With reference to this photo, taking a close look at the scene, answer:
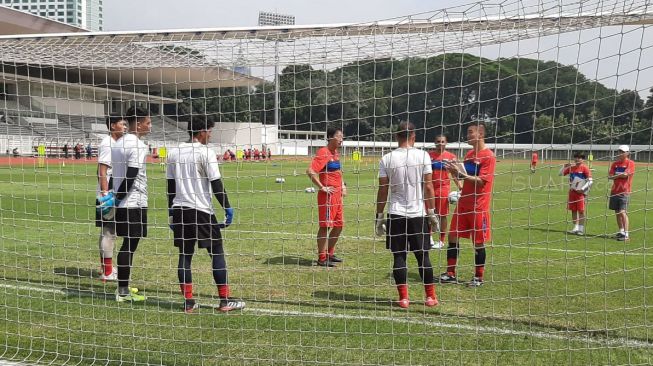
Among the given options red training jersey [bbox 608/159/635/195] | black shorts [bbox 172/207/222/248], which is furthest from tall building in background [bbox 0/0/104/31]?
black shorts [bbox 172/207/222/248]

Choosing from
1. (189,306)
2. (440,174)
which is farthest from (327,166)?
(189,306)

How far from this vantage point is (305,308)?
204 inches

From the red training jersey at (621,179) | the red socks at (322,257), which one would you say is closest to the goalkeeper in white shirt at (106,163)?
the red socks at (322,257)

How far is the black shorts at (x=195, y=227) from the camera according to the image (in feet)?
15.8

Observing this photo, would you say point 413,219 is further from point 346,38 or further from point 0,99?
point 0,99

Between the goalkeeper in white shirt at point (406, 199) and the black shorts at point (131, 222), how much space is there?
7.46 feet

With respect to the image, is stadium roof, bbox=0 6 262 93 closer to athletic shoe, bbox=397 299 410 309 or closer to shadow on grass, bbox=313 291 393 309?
shadow on grass, bbox=313 291 393 309

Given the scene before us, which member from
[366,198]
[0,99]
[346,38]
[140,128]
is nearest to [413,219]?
[346,38]

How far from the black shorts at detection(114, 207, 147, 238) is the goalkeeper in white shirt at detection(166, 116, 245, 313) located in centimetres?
56

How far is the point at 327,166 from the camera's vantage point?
6.87m

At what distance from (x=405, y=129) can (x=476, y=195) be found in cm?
114

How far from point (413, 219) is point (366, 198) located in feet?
39.9

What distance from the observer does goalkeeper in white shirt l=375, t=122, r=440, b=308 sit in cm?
509

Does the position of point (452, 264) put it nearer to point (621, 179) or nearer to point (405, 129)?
point (405, 129)
